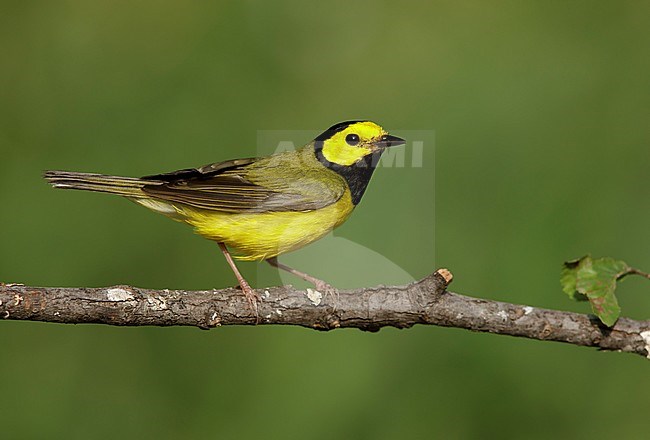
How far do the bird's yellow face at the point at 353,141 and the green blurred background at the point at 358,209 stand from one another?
1.95 ft

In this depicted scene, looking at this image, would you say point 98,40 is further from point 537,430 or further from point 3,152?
point 537,430

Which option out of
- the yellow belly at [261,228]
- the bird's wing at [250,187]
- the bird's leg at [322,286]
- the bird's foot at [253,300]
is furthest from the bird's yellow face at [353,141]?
the bird's foot at [253,300]

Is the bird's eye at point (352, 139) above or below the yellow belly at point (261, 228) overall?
above

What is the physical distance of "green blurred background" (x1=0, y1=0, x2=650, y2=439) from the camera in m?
5.20

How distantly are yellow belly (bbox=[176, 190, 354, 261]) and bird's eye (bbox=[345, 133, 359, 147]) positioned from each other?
39 cm

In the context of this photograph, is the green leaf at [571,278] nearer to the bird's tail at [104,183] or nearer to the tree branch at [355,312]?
the tree branch at [355,312]

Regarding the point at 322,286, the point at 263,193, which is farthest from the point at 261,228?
the point at 322,286

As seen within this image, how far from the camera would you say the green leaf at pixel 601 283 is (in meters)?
3.41

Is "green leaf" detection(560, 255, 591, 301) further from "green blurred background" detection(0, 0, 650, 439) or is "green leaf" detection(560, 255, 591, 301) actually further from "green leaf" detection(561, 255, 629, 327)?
"green blurred background" detection(0, 0, 650, 439)

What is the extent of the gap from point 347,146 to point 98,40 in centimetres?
358

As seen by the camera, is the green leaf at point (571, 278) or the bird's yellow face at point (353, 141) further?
the bird's yellow face at point (353, 141)

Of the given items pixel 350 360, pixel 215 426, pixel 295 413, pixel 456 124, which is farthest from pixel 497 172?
pixel 215 426

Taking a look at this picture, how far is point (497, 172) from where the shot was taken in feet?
20.7

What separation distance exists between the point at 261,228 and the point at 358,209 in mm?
2048
